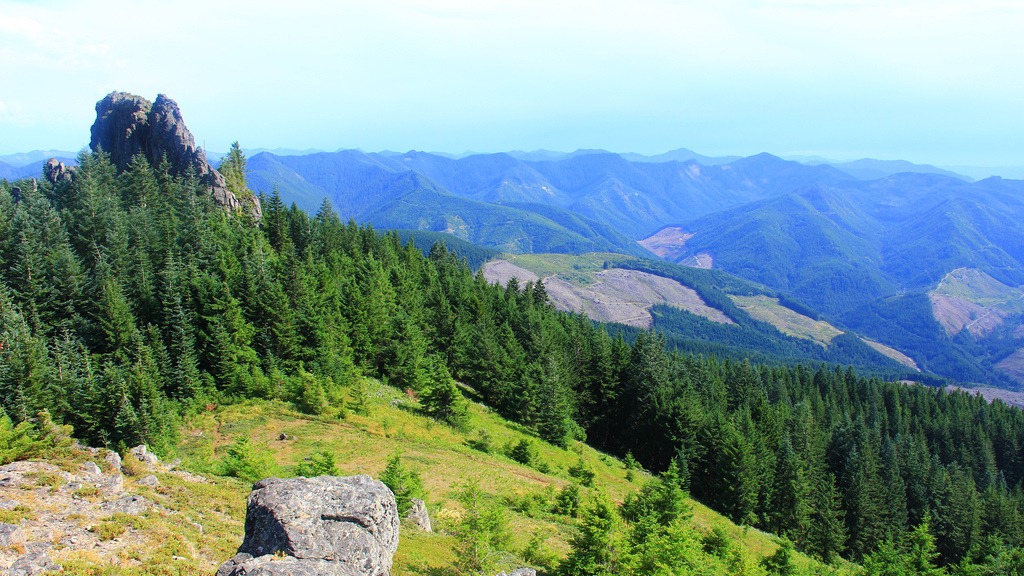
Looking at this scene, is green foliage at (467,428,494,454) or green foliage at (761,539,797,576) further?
green foliage at (467,428,494,454)

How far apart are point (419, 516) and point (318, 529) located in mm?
15639

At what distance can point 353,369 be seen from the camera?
58.4m

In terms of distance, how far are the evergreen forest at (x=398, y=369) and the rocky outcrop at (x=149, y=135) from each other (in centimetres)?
468

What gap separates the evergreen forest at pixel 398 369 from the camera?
39.9 meters

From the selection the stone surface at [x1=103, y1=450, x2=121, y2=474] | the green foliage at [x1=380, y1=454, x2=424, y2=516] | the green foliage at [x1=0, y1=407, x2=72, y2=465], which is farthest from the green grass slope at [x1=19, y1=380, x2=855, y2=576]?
the green foliage at [x1=380, y1=454, x2=424, y2=516]

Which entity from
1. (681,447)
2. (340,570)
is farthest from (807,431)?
(340,570)

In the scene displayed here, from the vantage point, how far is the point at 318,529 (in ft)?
51.5

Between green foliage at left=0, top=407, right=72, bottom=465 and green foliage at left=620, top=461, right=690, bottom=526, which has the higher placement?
green foliage at left=0, top=407, right=72, bottom=465

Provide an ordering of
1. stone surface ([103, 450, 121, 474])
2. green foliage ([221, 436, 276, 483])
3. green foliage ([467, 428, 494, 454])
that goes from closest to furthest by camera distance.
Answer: stone surface ([103, 450, 121, 474]) < green foliage ([221, 436, 276, 483]) < green foliage ([467, 428, 494, 454])

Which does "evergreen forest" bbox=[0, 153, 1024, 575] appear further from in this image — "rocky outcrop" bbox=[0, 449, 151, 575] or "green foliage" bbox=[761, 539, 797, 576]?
"rocky outcrop" bbox=[0, 449, 151, 575]

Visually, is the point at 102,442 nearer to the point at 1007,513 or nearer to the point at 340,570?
the point at 340,570

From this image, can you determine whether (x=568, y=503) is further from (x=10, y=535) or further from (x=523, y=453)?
(x=10, y=535)

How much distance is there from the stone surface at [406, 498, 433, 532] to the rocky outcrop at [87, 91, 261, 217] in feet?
264

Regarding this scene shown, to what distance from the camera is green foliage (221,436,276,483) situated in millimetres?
33222
